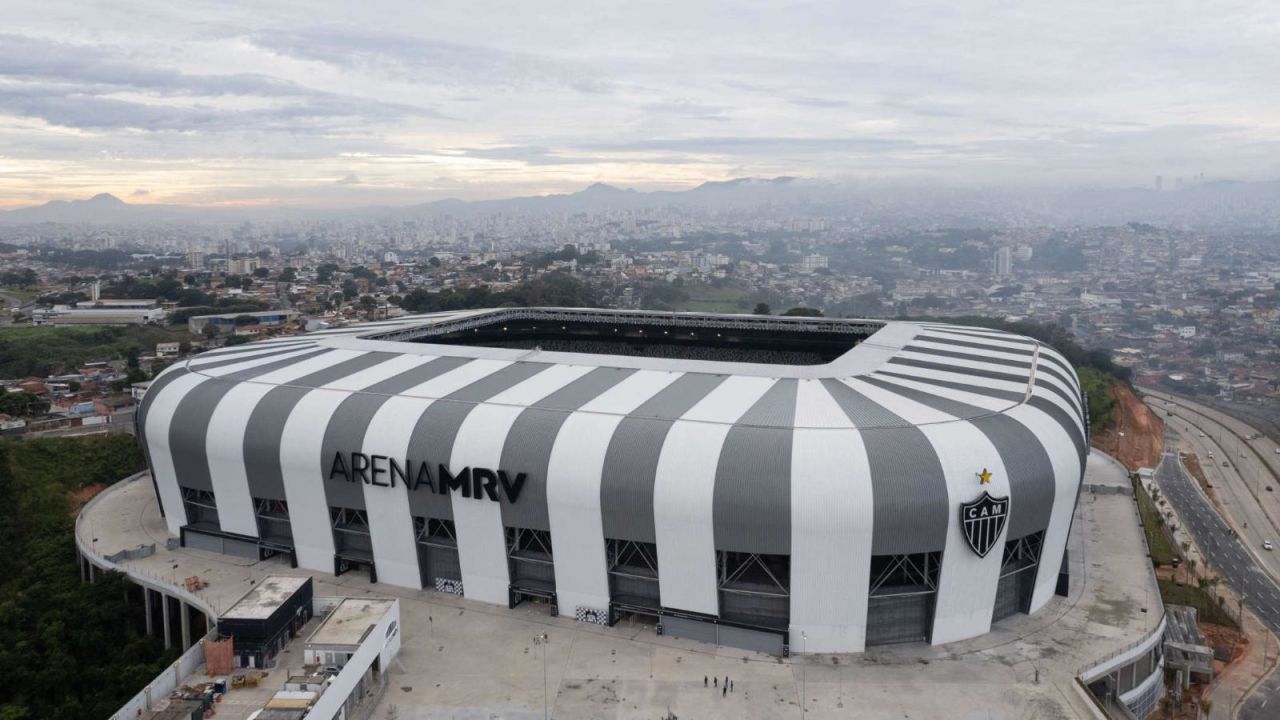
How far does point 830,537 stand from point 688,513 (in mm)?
5743

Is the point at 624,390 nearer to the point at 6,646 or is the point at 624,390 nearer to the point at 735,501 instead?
the point at 735,501

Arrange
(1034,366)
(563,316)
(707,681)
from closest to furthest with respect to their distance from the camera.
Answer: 1. (707,681)
2. (1034,366)
3. (563,316)

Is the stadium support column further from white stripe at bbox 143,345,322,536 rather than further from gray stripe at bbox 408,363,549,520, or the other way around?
gray stripe at bbox 408,363,549,520

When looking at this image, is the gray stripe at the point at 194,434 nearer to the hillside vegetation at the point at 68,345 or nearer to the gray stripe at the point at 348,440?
the gray stripe at the point at 348,440

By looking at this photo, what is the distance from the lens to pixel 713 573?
3391 centimetres

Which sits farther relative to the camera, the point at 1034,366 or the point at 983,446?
the point at 1034,366

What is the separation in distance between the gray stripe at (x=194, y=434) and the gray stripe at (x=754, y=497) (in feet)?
90.3

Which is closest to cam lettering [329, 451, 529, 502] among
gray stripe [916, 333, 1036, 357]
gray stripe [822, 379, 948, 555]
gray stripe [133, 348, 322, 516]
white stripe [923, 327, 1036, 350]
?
gray stripe [133, 348, 322, 516]

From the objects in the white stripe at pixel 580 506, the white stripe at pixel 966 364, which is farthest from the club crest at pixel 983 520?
the white stripe at pixel 580 506

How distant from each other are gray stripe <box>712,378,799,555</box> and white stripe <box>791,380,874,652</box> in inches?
15.7

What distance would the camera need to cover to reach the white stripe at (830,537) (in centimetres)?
3222

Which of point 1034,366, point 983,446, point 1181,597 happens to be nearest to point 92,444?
point 983,446

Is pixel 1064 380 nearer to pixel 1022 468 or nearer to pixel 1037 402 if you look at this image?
pixel 1037 402

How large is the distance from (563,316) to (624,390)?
34.1 metres
